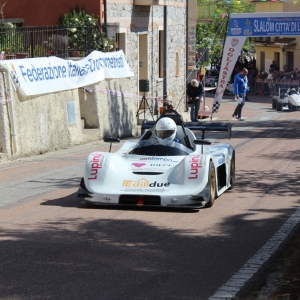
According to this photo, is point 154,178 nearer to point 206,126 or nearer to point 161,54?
point 206,126

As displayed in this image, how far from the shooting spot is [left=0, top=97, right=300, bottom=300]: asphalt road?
6.71 meters

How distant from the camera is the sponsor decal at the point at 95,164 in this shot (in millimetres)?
10594

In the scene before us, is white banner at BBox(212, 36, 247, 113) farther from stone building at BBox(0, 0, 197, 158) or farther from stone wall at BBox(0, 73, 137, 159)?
stone wall at BBox(0, 73, 137, 159)

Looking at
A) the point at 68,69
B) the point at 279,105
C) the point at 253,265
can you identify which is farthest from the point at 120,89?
the point at 253,265

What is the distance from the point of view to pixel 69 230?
8.98 meters

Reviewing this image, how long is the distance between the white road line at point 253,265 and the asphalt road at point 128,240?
0.7 inches

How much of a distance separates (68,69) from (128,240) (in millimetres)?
11356

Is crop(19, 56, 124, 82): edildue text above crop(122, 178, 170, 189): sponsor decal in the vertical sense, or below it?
above

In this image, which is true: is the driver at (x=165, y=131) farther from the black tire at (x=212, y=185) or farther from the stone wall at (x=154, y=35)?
the stone wall at (x=154, y=35)

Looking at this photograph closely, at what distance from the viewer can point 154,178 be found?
10.6 meters

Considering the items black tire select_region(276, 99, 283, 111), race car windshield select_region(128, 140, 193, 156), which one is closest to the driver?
race car windshield select_region(128, 140, 193, 156)

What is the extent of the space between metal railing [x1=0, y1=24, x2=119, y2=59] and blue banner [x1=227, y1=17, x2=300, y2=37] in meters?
3.83

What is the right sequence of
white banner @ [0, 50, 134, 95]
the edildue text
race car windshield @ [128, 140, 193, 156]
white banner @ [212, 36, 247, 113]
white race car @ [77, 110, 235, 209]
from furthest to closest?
white banner @ [212, 36, 247, 113]
the edildue text
white banner @ [0, 50, 134, 95]
race car windshield @ [128, 140, 193, 156]
white race car @ [77, 110, 235, 209]

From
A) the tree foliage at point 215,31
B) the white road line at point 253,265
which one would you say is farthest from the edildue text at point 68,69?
the tree foliage at point 215,31
